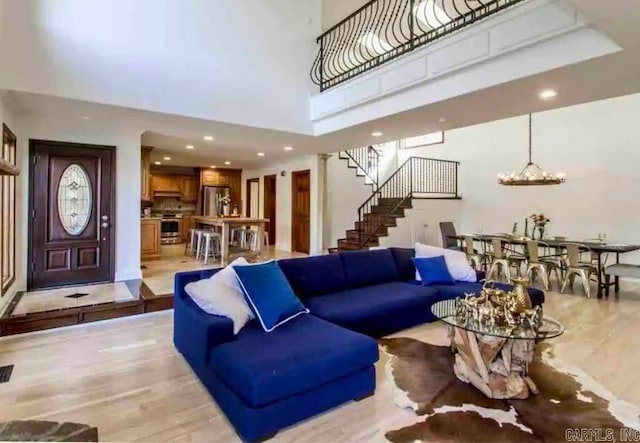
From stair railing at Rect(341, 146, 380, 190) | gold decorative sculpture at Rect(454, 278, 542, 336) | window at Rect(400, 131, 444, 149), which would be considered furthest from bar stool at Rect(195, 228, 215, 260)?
gold decorative sculpture at Rect(454, 278, 542, 336)

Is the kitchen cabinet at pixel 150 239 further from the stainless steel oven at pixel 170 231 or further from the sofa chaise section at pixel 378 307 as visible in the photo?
the sofa chaise section at pixel 378 307

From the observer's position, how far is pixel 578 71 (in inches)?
126

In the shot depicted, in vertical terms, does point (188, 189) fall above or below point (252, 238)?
above

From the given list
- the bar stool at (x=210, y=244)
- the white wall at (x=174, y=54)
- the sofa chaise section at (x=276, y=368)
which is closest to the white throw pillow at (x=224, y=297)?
the sofa chaise section at (x=276, y=368)

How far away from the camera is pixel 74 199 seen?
5.50 meters

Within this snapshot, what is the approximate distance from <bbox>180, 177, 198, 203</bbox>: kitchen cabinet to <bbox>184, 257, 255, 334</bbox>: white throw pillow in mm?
9336

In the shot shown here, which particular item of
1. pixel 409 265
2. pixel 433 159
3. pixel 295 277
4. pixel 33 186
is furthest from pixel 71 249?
pixel 433 159

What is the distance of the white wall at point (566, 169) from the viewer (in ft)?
22.3

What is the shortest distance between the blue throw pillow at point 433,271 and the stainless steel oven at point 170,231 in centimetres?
885

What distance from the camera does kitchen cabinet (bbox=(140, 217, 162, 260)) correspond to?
7.83 meters

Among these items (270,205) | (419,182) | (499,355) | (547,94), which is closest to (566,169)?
(419,182)

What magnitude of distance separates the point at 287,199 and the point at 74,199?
5050mm

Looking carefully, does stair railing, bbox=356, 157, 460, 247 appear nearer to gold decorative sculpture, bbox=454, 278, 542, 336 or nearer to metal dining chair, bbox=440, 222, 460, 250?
metal dining chair, bbox=440, 222, 460, 250

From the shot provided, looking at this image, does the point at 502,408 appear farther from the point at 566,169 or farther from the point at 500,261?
the point at 566,169
